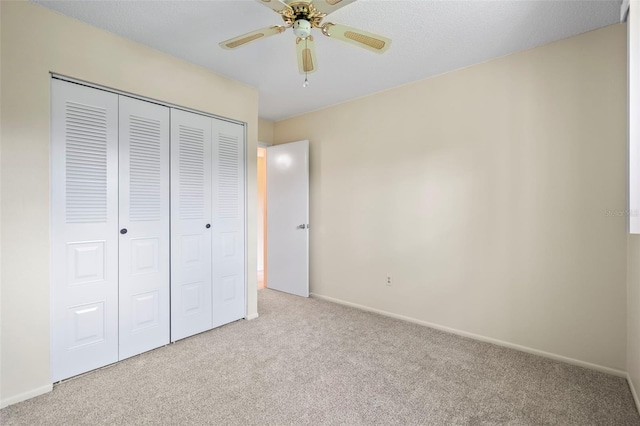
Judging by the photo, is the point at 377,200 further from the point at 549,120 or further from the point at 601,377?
the point at 601,377

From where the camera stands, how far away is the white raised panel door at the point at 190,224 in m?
2.67

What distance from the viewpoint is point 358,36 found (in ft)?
5.50

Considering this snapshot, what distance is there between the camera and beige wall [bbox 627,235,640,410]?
5.94 ft

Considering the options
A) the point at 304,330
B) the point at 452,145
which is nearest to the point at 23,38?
the point at 304,330

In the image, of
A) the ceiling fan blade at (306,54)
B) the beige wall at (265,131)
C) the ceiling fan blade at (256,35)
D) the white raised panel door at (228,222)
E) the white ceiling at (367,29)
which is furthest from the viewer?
the beige wall at (265,131)

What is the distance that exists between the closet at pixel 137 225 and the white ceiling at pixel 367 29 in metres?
0.53

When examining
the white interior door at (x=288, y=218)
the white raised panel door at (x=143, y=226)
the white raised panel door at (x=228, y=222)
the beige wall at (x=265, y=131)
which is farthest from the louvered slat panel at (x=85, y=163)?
the beige wall at (x=265, y=131)

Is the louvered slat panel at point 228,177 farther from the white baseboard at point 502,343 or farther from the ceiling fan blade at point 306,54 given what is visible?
the white baseboard at point 502,343

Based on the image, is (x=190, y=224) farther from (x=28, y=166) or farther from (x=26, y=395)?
(x=26, y=395)

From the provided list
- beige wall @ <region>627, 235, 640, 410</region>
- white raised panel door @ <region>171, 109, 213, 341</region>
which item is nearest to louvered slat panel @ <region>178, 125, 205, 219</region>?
white raised panel door @ <region>171, 109, 213, 341</region>

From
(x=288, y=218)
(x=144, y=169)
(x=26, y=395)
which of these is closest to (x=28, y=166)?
(x=144, y=169)

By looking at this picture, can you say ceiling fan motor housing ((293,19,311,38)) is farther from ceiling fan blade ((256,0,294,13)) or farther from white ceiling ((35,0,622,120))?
white ceiling ((35,0,622,120))

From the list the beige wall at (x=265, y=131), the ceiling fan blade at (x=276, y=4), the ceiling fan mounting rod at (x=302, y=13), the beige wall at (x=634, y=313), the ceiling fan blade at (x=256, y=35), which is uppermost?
the beige wall at (x=265, y=131)

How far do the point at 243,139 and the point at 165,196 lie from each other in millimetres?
1007
